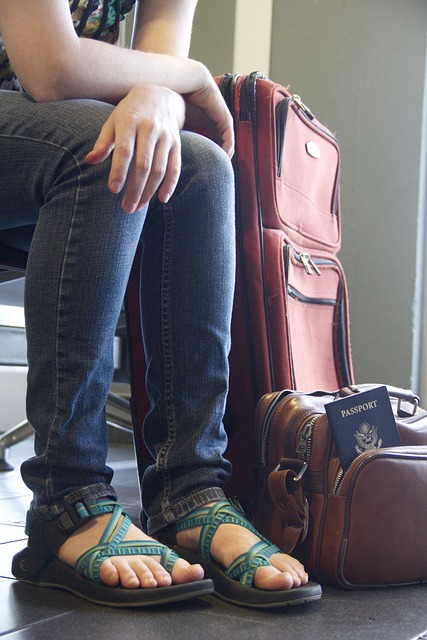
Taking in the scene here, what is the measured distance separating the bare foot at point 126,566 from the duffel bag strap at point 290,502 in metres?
0.21

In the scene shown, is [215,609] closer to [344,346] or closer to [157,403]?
[157,403]

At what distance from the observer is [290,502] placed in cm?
93

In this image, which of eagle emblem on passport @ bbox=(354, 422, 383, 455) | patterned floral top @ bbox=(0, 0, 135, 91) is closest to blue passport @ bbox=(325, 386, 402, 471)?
eagle emblem on passport @ bbox=(354, 422, 383, 455)

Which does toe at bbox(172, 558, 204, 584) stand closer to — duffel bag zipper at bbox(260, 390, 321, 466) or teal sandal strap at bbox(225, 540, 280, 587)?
teal sandal strap at bbox(225, 540, 280, 587)

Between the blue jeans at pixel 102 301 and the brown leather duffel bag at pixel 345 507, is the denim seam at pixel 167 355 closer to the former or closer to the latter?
the blue jeans at pixel 102 301

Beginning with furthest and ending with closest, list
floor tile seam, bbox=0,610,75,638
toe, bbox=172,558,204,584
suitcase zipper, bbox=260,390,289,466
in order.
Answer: suitcase zipper, bbox=260,390,289,466
toe, bbox=172,558,204,584
floor tile seam, bbox=0,610,75,638

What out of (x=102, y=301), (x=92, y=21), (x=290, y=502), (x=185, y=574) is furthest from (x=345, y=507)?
(x=92, y=21)

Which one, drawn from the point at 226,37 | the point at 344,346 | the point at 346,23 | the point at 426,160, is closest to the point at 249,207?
the point at 344,346

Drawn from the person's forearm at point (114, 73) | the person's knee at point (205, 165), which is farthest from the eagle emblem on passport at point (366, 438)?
the person's forearm at point (114, 73)

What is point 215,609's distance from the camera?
29.4 inches

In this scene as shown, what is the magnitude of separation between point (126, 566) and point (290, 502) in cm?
26

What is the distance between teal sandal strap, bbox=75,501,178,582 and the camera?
75 cm

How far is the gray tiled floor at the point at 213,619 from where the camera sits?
0.66m

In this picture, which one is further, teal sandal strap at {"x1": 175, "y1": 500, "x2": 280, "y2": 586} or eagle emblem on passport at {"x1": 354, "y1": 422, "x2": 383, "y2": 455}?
eagle emblem on passport at {"x1": 354, "y1": 422, "x2": 383, "y2": 455}
